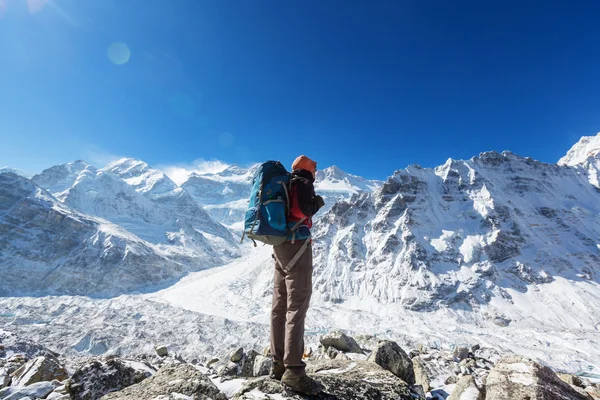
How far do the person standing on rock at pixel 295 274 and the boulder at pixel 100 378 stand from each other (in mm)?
3365

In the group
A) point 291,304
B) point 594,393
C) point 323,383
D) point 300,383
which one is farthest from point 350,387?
point 594,393

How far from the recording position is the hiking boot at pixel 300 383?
3.95 meters

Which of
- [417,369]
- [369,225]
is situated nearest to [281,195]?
[417,369]

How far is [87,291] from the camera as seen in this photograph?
142 m

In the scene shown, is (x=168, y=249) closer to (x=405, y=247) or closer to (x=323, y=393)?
(x=405, y=247)

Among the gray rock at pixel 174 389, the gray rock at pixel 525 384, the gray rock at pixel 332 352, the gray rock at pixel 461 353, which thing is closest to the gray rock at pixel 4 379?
the gray rock at pixel 174 389

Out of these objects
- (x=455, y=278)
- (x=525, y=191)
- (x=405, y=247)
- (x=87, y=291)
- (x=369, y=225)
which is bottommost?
(x=87, y=291)

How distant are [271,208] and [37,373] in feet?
33.0

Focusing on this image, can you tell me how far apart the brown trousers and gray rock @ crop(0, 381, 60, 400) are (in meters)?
5.95

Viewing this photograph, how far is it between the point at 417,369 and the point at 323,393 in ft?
23.0

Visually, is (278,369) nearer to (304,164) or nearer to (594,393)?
(304,164)

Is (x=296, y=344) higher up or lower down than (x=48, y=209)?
lower down

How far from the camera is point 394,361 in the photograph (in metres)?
8.03

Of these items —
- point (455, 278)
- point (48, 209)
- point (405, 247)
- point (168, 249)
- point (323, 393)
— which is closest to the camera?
point (323, 393)
